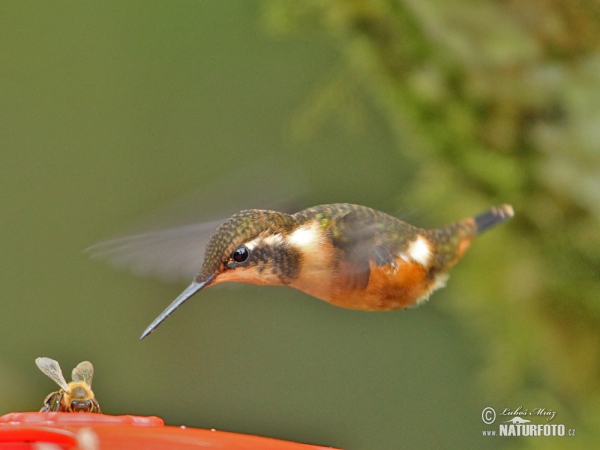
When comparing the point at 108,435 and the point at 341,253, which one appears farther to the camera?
the point at 341,253

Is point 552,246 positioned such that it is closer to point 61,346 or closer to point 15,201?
point 61,346

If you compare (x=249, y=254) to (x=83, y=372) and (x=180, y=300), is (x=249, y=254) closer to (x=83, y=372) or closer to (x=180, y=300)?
(x=180, y=300)

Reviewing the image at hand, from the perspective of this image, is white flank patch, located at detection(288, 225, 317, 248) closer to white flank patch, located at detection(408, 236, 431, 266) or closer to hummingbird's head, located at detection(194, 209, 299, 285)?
hummingbird's head, located at detection(194, 209, 299, 285)

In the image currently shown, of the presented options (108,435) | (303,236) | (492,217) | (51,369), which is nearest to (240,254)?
(303,236)

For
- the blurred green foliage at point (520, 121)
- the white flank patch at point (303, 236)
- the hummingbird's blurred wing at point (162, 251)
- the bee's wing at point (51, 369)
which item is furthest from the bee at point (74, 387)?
the blurred green foliage at point (520, 121)

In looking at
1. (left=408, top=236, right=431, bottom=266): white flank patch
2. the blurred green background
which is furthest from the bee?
the blurred green background
